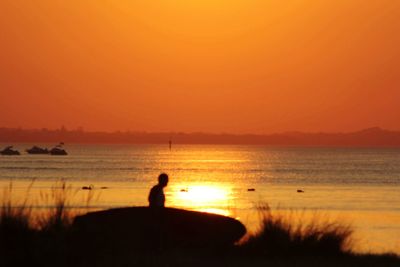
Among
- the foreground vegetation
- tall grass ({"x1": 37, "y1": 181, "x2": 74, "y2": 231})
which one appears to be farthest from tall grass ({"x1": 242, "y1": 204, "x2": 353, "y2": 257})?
tall grass ({"x1": 37, "y1": 181, "x2": 74, "y2": 231})

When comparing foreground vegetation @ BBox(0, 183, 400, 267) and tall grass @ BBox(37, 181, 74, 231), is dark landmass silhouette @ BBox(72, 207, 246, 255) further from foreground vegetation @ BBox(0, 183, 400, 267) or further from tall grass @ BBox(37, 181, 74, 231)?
tall grass @ BBox(37, 181, 74, 231)

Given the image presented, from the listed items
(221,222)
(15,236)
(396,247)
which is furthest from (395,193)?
(15,236)

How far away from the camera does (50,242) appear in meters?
15.1

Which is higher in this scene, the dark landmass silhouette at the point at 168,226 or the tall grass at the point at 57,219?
the tall grass at the point at 57,219

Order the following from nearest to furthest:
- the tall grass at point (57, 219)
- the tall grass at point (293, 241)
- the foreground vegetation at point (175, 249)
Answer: the foreground vegetation at point (175, 249)
the tall grass at point (57, 219)
the tall grass at point (293, 241)

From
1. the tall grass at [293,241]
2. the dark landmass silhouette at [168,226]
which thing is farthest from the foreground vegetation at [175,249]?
the dark landmass silhouette at [168,226]

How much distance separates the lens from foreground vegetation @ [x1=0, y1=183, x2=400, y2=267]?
1488 cm

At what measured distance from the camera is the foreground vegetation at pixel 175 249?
14.9 m

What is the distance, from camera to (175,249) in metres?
18.8

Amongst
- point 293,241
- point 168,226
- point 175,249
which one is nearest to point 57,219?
point 175,249

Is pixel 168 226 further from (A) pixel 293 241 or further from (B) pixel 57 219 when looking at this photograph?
(B) pixel 57 219

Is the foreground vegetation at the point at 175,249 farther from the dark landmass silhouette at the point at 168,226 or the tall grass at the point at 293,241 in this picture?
the dark landmass silhouette at the point at 168,226

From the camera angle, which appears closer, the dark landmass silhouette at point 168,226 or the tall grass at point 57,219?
the tall grass at point 57,219

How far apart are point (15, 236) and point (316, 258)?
5789mm
